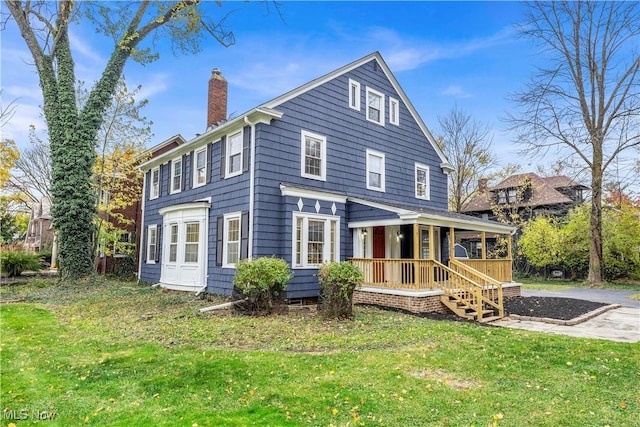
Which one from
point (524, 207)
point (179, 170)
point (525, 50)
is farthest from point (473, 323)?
point (524, 207)

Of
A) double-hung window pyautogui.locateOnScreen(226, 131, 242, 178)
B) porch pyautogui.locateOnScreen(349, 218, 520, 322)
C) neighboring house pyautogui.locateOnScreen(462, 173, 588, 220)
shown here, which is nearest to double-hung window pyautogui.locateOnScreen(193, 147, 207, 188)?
double-hung window pyautogui.locateOnScreen(226, 131, 242, 178)

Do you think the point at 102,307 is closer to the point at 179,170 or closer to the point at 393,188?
the point at 179,170

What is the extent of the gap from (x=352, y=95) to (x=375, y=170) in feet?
9.35

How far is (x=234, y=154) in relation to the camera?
1223cm

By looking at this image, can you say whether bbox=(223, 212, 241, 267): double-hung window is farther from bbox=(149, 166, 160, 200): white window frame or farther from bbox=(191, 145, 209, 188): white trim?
bbox=(149, 166, 160, 200): white window frame

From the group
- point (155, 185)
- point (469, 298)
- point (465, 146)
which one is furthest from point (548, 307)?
point (465, 146)

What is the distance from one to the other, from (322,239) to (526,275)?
2095cm

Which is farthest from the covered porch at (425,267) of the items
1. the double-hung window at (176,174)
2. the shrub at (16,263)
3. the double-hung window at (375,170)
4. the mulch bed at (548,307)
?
the shrub at (16,263)

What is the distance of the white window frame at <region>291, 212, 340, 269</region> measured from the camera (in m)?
11.4

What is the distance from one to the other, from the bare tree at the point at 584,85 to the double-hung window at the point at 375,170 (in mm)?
10992

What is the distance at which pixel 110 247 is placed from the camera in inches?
859

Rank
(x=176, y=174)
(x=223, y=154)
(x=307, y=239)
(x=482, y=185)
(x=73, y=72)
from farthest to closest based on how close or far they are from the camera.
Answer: (x=482, y=185) < (x=73, y=72) < (x=176, y=174) < (x=223, y=154) < (x=307, y=239)

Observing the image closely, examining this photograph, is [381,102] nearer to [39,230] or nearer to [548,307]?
[548,307]

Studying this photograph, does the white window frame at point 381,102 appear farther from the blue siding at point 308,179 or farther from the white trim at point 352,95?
the white trim at point 352,95
